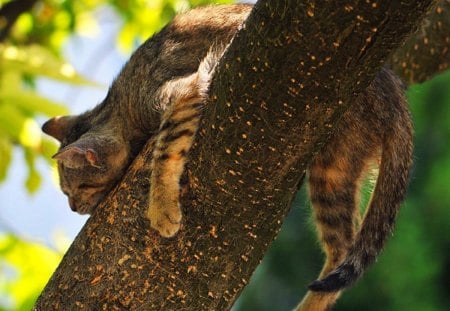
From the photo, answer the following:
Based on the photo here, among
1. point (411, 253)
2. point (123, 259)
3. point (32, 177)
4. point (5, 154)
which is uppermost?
point (5, 154)

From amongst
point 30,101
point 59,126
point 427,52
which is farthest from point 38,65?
point 427,52

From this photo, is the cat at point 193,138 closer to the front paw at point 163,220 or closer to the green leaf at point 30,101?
the front paw at point 163,220

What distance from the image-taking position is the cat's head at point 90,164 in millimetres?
2975

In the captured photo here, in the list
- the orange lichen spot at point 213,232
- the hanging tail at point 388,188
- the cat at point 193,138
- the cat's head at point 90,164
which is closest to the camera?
the orange lichen spot at point 213,232

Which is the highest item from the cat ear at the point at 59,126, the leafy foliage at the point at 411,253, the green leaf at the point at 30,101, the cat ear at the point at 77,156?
the green leaf at the point at 30,101

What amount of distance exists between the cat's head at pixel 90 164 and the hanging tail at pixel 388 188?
2.96 feet

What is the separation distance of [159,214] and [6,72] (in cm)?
130

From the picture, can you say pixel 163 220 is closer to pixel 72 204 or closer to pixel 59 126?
pixel 72 204

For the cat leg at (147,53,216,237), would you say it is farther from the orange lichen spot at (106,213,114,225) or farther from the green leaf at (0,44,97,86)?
the green leaf at (0,44,97,86)

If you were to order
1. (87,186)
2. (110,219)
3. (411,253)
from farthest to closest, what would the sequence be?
(411,253) < (87,186) < (110,219)

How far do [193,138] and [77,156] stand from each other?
2.45 ft

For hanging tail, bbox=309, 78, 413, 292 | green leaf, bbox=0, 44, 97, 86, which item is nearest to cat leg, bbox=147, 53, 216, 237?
hanging tail, bbox=309, 78, 413, 292

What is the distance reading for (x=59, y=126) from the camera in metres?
3.60

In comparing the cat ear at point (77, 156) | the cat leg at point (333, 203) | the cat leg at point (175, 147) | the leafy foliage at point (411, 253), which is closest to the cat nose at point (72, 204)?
the cat ear at point (77, 156)
